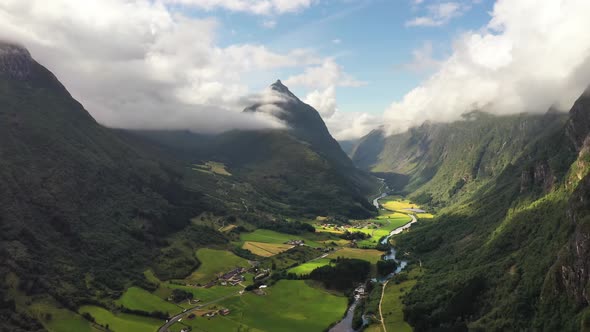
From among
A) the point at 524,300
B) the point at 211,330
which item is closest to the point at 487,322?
the point at 524,300

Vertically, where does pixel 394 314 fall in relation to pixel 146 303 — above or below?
above

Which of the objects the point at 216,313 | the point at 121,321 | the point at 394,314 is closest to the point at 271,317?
the point at 216,313

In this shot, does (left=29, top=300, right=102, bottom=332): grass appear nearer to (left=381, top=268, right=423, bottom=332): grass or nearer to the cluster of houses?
the cluster of houses

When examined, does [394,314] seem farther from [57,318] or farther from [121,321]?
[57,318]

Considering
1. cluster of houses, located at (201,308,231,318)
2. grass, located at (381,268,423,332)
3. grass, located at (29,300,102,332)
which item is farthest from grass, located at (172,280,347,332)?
grass, located at (29,300,102,332)

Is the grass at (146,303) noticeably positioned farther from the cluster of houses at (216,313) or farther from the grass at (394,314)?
the grass at (394,314)

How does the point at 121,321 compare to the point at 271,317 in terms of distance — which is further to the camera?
the point at 271,317

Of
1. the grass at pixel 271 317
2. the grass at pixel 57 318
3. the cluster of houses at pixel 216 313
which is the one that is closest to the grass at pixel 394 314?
the grass at pixel 271 317
